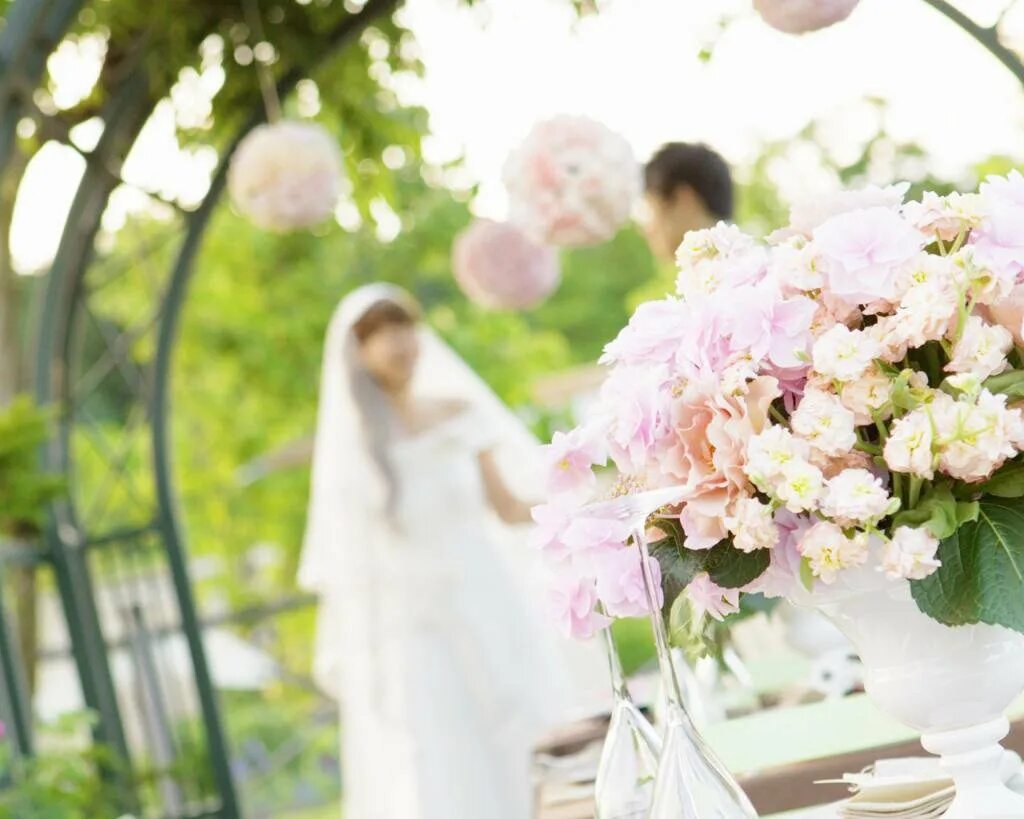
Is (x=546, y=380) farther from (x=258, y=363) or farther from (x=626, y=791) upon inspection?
(x=626, y=791)

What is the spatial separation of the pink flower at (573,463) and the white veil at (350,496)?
371cm

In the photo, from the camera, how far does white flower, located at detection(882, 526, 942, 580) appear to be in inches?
51.2

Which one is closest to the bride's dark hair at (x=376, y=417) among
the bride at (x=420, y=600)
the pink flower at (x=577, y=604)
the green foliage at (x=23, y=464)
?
the bride at (x=420, y=600)

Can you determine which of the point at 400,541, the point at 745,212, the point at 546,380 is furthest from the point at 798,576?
the point at 745,212

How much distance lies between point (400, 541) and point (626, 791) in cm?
385

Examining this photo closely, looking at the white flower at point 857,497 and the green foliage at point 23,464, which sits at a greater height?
the green foliage at point 23,464

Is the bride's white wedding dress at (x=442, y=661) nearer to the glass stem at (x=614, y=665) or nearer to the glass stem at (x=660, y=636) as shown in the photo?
the glass stem at (x=614, y=665)

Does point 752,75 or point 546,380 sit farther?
point 546,380

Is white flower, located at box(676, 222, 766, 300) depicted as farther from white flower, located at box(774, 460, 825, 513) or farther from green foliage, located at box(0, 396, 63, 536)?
green foliage, located at box(0, 396, 63, 536)

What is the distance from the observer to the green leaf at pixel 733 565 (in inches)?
55.6

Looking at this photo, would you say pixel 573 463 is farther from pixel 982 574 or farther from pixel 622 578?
pixel 982 574

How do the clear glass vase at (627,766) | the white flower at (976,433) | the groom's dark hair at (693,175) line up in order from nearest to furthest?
1. the white flower at (976,433)
2. the clear glass vase at (627,766)
3. the groom's dark hair at (693,175)

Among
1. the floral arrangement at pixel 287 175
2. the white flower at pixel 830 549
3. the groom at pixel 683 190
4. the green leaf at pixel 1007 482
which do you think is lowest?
the white flower at pixel 830 549

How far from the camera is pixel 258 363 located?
10398mm
